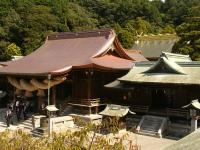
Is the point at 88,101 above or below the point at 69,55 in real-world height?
below

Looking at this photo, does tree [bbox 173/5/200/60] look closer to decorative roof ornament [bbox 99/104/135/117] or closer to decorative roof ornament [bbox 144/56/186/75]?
decorative roof ornament [bbox 144/56/186/75]

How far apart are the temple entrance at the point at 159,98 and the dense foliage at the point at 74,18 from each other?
33.7 feet

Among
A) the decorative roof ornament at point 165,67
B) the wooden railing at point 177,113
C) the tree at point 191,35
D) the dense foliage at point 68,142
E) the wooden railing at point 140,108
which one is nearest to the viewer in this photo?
the dense foliage at point 68,142

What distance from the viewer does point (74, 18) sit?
73438 millimetres

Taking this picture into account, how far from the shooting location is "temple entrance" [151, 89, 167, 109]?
23656 millimetres

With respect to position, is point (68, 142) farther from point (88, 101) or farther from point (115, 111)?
point (88, 101)

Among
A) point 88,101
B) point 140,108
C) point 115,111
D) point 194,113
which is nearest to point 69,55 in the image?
point 88,101

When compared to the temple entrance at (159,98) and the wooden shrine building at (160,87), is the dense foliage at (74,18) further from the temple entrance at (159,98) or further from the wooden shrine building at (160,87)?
the wooden shrine building at (160,87)

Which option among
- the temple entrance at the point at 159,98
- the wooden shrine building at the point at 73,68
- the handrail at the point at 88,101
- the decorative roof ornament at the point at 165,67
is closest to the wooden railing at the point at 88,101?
the handrail at the point at 88,101

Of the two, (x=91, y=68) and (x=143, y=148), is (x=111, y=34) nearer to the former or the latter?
(x=91, y=68)

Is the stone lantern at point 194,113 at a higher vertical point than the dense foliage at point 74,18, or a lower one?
lower

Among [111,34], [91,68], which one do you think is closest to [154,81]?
[91,68]

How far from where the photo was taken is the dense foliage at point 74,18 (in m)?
60.5

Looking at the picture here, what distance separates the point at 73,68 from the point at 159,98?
6046 mm
